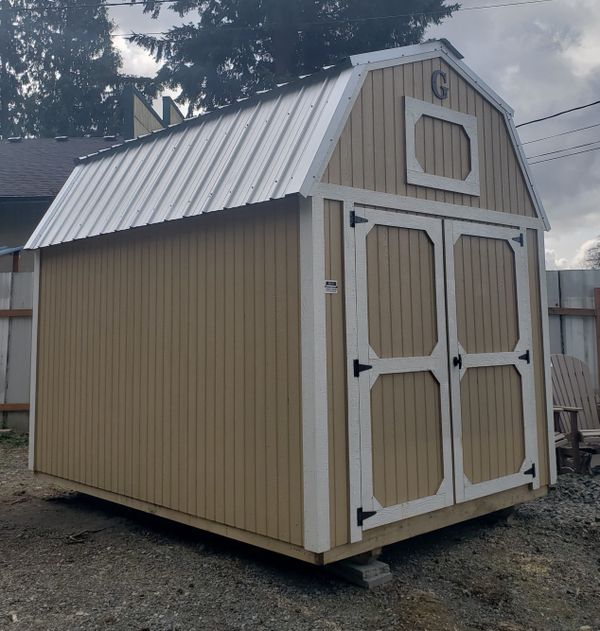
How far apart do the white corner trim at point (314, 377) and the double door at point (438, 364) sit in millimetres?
238

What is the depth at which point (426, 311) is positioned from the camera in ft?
12.6

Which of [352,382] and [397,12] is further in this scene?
[397,12]

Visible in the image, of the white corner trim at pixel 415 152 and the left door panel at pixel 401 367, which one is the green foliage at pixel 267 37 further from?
the left door panel at pixel 401 367

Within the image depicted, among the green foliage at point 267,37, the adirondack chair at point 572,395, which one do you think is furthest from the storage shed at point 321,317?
the green foliage at point 267,37

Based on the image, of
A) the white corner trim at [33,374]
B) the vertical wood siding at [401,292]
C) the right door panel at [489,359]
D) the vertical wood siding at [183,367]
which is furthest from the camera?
the white corner trim at [33,374]

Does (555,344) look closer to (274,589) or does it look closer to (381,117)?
(381,117)

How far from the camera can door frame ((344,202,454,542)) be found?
3328mm

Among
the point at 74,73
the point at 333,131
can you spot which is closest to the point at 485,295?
the point at 333,131

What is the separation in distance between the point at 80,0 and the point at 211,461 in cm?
2582

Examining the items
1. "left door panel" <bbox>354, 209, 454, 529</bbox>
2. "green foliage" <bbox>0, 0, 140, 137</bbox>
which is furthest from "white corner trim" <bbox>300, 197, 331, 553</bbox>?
"green foliage" <bbox>0, 0, 140, 137</bbox>

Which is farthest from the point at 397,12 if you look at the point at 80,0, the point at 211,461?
the point at 80,0

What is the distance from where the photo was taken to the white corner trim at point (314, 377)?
3.16 metres

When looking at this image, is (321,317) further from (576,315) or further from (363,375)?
(576,315)

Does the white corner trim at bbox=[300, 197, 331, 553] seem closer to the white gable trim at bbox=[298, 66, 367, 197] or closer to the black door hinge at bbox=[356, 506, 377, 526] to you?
the white gable trim at bbox=[298, 66, 367, 197]
